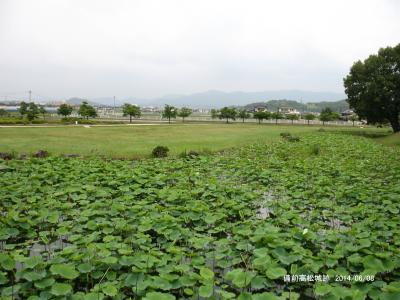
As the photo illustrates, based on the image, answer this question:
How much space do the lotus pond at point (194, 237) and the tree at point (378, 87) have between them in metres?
29.1

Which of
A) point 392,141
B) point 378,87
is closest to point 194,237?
point 392,141

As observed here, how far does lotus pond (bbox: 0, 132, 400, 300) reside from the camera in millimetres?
4191

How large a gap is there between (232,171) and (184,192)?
4.18 meters

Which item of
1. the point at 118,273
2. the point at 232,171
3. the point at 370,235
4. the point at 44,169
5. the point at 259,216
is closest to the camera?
the point at 118,273

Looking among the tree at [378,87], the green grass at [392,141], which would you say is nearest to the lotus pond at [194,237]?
the green grass at [392,141]

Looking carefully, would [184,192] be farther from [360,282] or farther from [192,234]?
[360,282]

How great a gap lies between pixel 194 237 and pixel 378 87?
3646 cm

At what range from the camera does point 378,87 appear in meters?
36.2

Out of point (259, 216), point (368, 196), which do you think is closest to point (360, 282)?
point (259, 216)

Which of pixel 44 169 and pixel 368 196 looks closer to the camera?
pixel 368 196

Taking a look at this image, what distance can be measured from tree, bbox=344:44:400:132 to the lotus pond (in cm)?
2907

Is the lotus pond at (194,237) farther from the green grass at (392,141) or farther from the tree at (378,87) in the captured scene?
the tree at (378,87)

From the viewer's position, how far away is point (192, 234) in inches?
232

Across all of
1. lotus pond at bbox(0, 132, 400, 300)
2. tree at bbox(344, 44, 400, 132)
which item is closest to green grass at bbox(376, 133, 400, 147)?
tree at bbox(344, 44, 400, 132)
